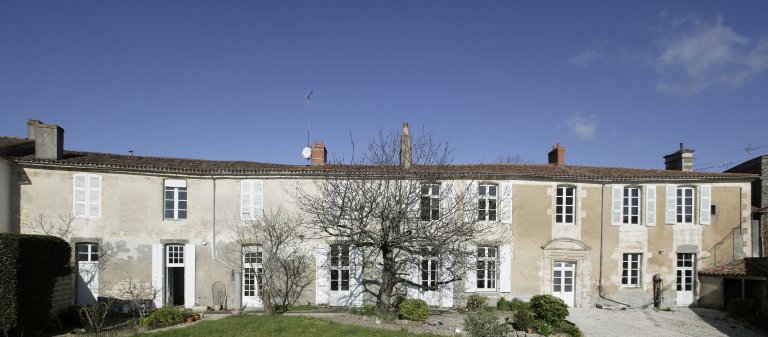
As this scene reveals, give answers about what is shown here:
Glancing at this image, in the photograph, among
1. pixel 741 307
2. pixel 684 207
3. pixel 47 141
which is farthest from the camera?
pixel 684 207

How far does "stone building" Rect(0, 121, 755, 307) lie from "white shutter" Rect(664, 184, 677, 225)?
6cm

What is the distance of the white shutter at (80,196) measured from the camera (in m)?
16.2

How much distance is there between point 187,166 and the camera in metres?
17.2

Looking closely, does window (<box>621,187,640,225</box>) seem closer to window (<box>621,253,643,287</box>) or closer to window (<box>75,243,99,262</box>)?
window (<box>621,253,643,287</box>)

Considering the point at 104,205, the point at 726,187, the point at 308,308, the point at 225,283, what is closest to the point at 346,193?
the point at 308,308

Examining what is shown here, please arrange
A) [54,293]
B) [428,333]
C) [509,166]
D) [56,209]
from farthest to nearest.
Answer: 1. [509,166]
2. [56,209]
3. [54,293]
4. [428,333]

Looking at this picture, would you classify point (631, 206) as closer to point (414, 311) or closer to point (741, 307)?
point (741, 307)

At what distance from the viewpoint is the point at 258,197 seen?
1719 centimetres

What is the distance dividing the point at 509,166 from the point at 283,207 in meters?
9.43

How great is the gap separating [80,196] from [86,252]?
205 cm

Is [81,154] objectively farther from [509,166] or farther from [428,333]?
[509,166]

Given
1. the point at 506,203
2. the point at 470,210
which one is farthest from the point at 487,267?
the point at 470,210

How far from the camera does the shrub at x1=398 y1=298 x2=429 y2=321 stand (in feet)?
46.9

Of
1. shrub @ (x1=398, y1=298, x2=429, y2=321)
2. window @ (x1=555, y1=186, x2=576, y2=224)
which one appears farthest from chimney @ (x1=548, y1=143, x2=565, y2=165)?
shrub @ (x1=398, y1=298, x2=429, y2=321)
